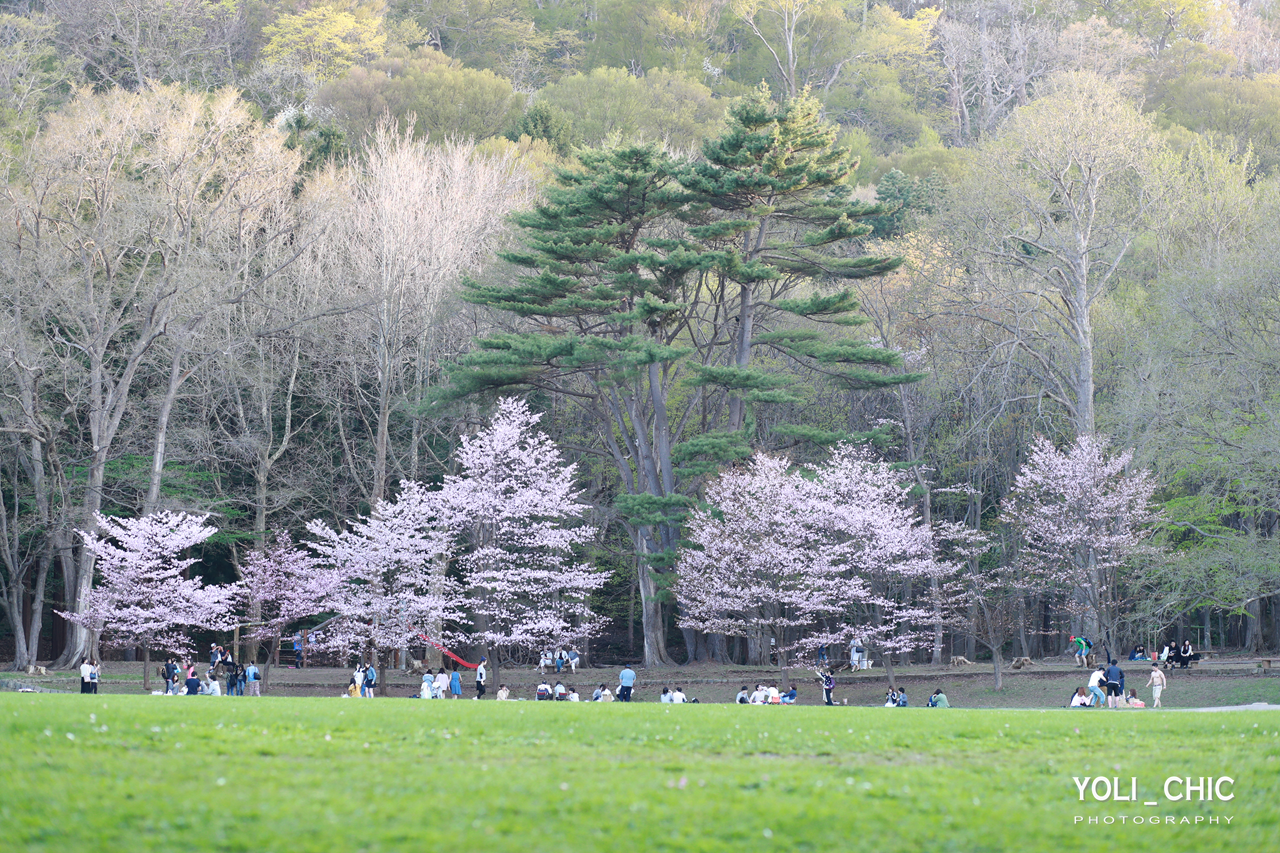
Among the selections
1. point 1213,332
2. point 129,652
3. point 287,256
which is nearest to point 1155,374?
point 1213,332

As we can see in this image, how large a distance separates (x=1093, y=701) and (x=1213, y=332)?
12.7 meters

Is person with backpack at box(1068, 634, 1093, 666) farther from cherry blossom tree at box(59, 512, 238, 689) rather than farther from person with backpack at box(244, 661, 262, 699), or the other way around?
cherry blossom tree at box(59, 512, 238, 689)

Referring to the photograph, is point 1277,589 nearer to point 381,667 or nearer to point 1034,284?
point 1034,284

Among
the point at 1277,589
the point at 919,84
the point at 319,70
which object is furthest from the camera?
the point at 919,84

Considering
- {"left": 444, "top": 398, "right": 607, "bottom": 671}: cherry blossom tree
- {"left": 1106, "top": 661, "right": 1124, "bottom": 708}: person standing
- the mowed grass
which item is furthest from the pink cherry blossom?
{"left": 1106, "top": 661, "right": 1124, "bottom": 708}: person standing

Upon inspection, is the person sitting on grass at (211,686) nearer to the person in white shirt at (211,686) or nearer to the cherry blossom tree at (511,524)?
the person in white shirt at (211,686)

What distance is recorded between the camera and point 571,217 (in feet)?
118

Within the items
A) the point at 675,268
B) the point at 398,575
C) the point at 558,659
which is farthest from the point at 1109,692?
the point at 398,575

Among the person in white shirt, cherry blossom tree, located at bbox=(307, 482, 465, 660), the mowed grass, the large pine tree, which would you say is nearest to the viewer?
the mowed grass

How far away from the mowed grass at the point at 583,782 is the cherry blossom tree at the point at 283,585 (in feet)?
71.4

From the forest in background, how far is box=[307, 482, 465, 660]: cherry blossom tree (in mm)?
3041

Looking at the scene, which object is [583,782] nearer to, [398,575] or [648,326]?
[398,575]

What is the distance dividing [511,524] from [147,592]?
11.6 m

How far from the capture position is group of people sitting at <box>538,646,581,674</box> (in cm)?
3812
